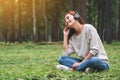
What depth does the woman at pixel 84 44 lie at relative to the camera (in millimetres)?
9344

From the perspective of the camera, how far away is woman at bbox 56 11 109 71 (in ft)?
30.7

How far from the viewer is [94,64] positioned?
930 centimetres

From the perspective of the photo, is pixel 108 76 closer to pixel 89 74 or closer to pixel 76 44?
A: pixel 89 74

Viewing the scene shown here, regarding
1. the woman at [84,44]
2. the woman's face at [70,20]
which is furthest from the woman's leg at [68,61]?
the woman's face at [70,20]

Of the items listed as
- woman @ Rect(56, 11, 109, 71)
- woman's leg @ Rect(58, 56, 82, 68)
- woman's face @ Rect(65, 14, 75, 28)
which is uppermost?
woman's face @ Rect(65, 14, 75, 28)

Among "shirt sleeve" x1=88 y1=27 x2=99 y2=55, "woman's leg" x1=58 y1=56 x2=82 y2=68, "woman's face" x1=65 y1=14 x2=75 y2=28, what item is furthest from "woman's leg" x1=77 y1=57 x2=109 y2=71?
"woman's face" x1=65 y1=14 x2=75 y2=28

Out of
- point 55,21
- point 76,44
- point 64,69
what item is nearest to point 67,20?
point 76,44

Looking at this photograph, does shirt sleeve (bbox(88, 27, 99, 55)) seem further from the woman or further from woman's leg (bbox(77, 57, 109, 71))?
woman's leg (bbox(77, 57, 109, 71))

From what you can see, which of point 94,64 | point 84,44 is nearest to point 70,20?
point 84,44

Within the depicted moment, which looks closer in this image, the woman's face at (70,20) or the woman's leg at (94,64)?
the woman's leg at (94,64)

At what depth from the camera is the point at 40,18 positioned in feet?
176

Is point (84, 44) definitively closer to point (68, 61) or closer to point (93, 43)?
point (93, 43)

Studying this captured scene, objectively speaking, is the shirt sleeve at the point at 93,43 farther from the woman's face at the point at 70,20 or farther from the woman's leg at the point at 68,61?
the woman's leg at the point at 68,61

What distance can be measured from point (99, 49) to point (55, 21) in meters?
40.2
